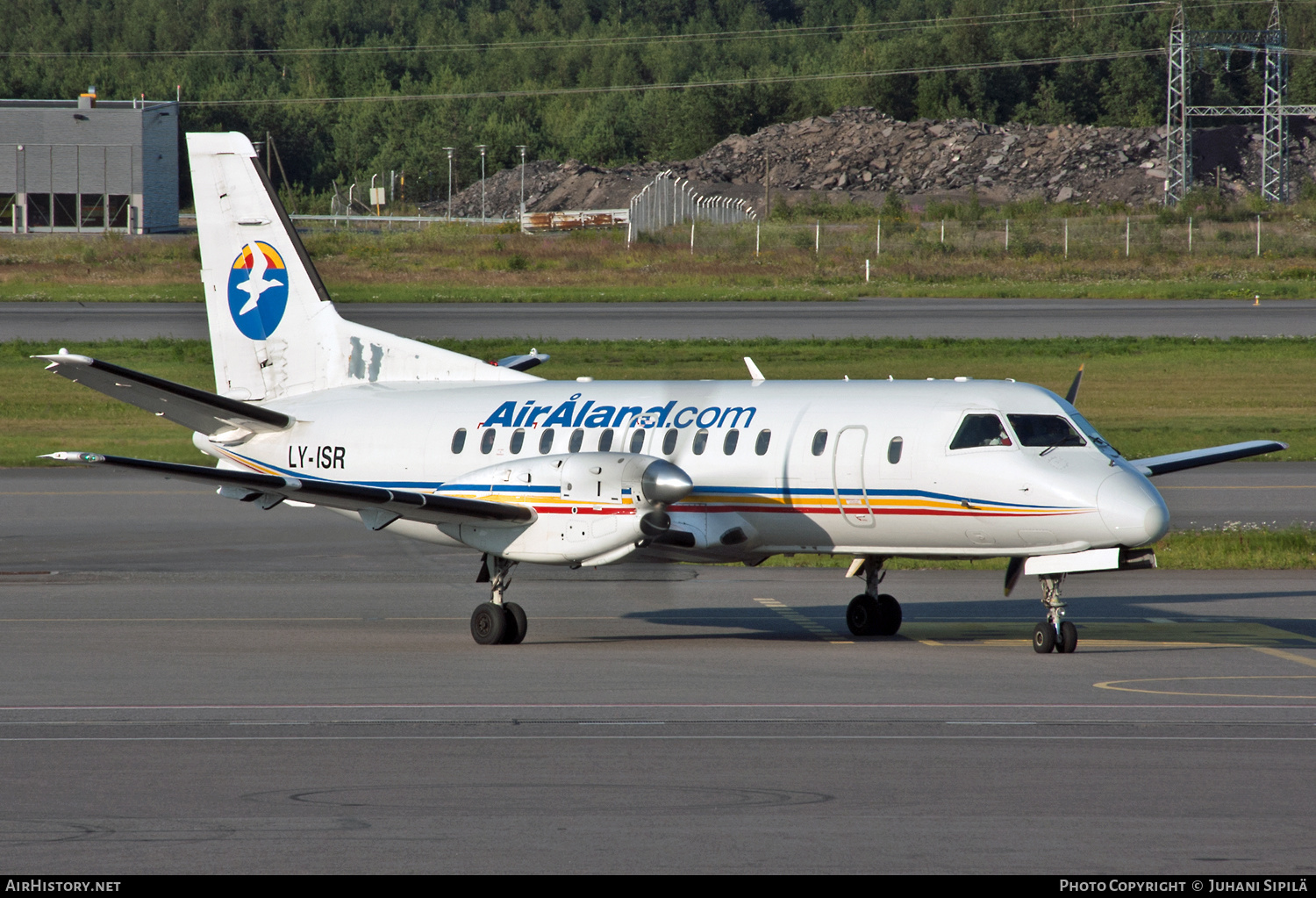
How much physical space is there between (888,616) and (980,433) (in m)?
2.77

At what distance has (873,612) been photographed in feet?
62.3

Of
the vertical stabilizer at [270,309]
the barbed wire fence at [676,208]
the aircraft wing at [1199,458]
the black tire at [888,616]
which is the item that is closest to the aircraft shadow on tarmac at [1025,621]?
the black tire at [888,616]

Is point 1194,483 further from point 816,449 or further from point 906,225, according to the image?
point 906,225

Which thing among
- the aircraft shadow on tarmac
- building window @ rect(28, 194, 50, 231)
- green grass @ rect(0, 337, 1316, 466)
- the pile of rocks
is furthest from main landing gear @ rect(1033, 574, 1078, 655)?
building window @ rect(28, 194, 50, 231)

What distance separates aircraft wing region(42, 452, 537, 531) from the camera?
1772 centimetres

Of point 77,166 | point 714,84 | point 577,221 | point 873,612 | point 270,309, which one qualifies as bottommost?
point 873,612

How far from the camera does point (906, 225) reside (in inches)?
A: 3615

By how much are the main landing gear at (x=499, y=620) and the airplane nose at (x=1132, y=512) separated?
7013mm

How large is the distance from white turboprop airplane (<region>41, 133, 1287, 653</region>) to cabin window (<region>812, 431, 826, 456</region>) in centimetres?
3

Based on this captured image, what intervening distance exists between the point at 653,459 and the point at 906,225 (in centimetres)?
7654

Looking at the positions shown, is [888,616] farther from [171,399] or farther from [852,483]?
[171,399]

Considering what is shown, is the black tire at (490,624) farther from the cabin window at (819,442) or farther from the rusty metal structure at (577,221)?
the rusty metal structure at (577,221)

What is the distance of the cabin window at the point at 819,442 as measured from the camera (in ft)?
60.5

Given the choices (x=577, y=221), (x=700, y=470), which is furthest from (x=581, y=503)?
(x=577, y=221)
